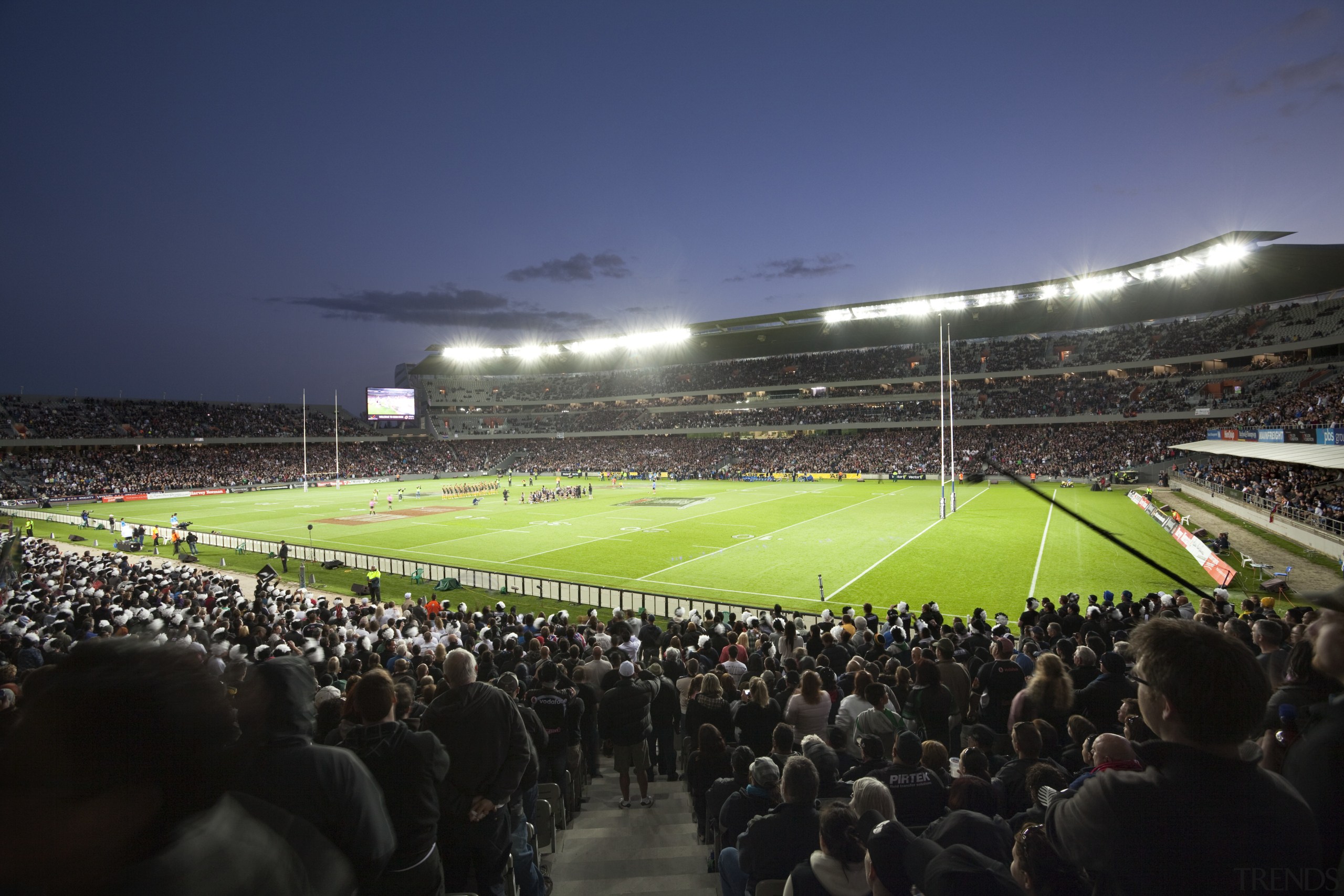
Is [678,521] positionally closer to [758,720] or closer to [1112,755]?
[758,720]

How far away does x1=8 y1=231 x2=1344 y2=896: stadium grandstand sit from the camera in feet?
6.39

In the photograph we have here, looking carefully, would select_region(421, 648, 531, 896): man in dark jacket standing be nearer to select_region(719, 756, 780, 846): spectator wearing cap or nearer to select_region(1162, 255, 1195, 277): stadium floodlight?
select_region(719, 756, 780, 846): spectator wearing cap

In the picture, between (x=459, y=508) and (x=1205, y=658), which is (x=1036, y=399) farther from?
(x=1205, y=658)

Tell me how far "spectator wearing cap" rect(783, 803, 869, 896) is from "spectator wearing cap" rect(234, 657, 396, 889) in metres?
2.06

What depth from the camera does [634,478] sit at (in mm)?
80188

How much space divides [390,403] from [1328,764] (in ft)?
330

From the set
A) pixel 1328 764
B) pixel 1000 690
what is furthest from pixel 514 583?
pixel 1328 764

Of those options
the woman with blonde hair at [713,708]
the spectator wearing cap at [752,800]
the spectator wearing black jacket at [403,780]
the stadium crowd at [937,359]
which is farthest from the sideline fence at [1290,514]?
the spectator wearing black jacket at [403,780]

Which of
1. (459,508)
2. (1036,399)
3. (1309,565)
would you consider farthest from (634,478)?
(1309,565)

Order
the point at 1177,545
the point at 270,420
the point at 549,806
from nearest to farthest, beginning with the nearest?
the point at 549,806, the point at 1177,545, the point at 270,420

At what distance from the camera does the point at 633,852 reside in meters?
6.33

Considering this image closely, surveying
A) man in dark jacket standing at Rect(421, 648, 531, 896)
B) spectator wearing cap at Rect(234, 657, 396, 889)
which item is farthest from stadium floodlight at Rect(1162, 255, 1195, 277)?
spectator wearing cap at Rect(234, 657, 396, 889)

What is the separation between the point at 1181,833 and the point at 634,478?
258 feet

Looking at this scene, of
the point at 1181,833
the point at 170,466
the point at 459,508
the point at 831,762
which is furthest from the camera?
the point at 170,466
